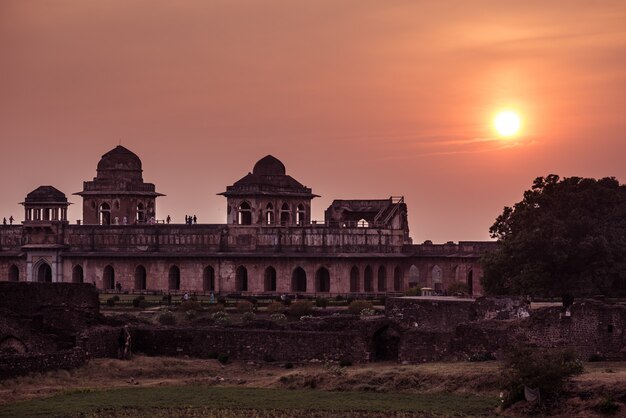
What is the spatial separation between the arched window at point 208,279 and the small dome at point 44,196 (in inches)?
426

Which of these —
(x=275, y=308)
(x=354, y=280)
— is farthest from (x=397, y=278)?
(x=275, y=308)

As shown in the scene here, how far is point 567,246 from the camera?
59.6 metres

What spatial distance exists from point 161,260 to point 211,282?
124 inches

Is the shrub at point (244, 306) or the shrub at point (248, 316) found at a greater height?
the shrub at point (244, 306)

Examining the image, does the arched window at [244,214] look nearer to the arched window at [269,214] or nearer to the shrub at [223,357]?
the arched window at [269,214]

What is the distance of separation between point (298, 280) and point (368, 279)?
3.87 meters

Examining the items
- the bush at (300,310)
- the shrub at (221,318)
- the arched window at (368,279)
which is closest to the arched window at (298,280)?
the arched window at (368,279)

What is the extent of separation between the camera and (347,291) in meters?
85.6

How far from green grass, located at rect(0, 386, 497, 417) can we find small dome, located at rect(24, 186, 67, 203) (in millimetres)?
52826

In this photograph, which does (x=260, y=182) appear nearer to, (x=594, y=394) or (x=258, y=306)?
(x=258, y=306)

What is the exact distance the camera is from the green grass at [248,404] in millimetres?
37844

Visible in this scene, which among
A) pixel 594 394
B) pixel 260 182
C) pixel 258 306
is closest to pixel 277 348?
pixel 594 394

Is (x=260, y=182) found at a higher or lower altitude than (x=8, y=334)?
higher

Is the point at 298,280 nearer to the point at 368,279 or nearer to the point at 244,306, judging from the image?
the point at 368,279
